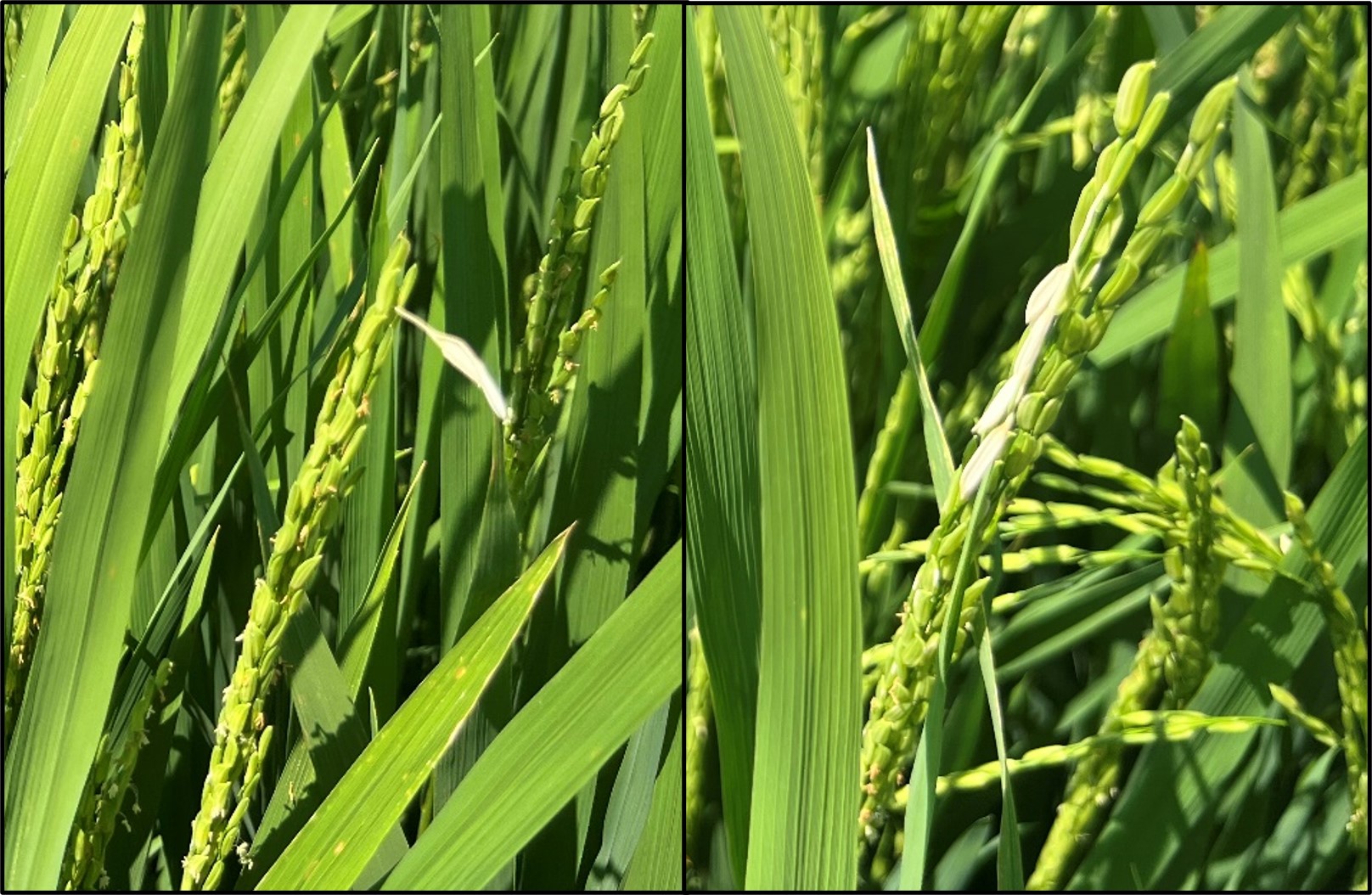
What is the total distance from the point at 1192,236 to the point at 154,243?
562 mm

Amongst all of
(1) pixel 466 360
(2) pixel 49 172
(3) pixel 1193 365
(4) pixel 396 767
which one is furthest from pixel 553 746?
(3) pixel 1193 365

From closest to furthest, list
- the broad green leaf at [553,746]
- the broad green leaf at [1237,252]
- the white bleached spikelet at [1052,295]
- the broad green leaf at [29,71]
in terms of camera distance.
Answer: the white bleached spikelet at [1052,295] → the broad green leaf at [553,746] → the broad green leaf at [29,71] → the broad green leaf at [1237,252]

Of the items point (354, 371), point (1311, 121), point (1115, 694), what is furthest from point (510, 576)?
point (1311, 121)

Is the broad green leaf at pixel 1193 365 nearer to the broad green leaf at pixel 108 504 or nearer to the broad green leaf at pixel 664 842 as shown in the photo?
the broad green leaf at pixel 664 842

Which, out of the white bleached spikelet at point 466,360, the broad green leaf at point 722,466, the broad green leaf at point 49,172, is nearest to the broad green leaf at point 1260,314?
the broad green leaf at point 722,466

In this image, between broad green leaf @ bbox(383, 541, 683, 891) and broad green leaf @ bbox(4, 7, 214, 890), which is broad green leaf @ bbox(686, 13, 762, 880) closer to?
broad green leaf @ bbox(383, 541, 683, 891)

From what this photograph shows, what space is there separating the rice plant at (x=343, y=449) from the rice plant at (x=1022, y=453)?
0.04 meters

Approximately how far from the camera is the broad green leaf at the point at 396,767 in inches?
14.6

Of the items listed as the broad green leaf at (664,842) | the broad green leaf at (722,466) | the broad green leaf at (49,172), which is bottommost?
the broad green leaf at (664,842)

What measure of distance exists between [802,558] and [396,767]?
15cm

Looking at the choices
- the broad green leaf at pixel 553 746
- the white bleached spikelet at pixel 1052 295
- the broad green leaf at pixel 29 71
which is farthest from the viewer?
the broad green leaf at pixel 29 71

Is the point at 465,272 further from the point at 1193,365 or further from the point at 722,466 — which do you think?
the point at 1193,365

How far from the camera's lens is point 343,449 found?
12.4 inches

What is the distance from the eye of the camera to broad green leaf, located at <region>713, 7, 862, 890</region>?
0.37 m
